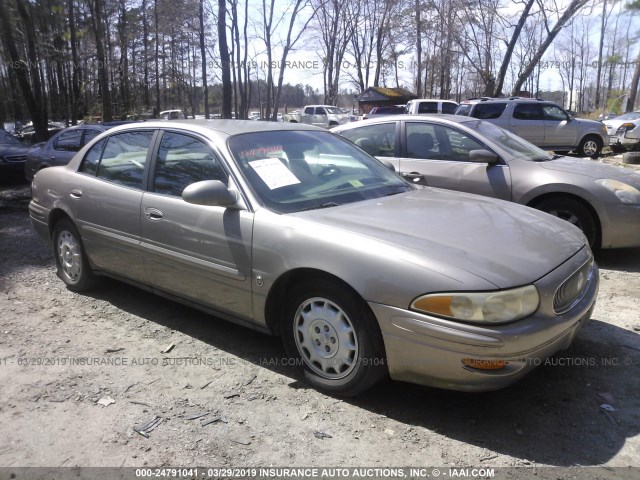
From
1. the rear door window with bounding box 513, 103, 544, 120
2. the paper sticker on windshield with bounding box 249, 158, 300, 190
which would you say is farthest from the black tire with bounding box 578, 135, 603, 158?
the paper sticker on windshield with bounding box 249, 158, 300, 190

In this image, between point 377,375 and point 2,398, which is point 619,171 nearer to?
point 377,375

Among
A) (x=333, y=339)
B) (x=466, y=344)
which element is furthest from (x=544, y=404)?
(x=333, y=339)

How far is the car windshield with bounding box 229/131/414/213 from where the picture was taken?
3436 mm

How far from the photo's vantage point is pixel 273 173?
11.6ft

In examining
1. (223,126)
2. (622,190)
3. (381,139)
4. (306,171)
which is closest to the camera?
(306,171)

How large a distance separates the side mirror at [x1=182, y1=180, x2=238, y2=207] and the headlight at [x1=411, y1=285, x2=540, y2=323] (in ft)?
4.55

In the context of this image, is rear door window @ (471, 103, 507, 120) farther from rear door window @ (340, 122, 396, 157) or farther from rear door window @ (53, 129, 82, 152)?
rear door window @ (53, 129, 82, 152)

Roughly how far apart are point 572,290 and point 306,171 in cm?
183

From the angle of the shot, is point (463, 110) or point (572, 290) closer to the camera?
point (572, 290)

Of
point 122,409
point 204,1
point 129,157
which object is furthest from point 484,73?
point 122,409

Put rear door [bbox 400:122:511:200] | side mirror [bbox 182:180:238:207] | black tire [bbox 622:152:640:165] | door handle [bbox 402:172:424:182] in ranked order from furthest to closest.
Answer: black tire [bbox 622:152:640:165], door handle [bbox 402:172:424:182], rear door [bbox 400:122:511:200], side mirror [bbox 182:180:238:207]

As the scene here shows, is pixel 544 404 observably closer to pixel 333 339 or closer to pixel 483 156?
pixel 333 339

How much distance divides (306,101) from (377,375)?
95.2m

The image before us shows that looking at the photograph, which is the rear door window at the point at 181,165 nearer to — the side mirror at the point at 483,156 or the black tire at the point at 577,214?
the side mirror at the point at 483,156
